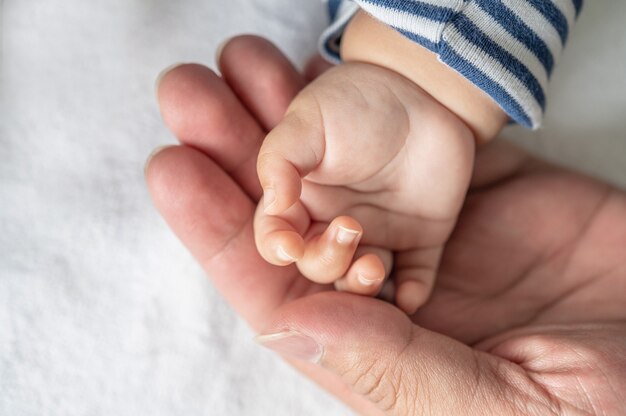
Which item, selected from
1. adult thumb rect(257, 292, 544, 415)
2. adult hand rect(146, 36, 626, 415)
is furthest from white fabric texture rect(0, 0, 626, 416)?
adult thumb rect(257, 292, 544, 415)

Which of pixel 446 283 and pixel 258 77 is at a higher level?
pixel 258 77

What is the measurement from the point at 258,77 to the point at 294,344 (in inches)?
12.6

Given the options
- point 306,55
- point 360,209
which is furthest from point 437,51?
point 306,55

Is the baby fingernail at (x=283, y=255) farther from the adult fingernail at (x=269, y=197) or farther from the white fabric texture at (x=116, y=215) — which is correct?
the white fabric texture at (x=116, y=215)

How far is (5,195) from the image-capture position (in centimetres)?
80

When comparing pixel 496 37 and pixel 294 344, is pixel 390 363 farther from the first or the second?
pixel 496 37

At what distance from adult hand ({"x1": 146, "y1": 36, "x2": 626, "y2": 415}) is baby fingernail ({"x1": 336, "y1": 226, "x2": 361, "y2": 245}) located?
0.06m

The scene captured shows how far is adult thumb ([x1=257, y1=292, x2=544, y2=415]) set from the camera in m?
0.60

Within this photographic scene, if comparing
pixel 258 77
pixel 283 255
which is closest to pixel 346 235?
pixel 283 255

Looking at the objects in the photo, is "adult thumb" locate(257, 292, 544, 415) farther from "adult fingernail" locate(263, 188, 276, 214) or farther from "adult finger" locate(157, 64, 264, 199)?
"adult finger" locate(157, 64, 264, 199)

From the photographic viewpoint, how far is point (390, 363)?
1.98ft

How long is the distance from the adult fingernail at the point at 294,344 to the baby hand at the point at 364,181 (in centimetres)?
6

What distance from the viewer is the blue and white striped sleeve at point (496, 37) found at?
2.15ft

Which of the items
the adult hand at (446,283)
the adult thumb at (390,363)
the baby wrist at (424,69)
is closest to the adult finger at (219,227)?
the adult hand at (446,283)
